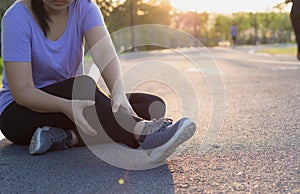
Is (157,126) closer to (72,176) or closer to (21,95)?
(72,176)

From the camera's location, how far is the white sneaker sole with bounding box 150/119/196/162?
80.1 inches

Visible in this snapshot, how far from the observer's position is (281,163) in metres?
2.19

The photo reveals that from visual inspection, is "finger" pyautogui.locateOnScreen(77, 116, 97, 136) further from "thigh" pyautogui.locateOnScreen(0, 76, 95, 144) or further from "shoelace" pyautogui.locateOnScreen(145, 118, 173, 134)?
"shoelace" pyautogui.locateOnScreen(145, 118, 173, 134)

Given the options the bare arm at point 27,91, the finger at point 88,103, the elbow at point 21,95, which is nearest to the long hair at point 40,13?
the bare arm at point 27,91

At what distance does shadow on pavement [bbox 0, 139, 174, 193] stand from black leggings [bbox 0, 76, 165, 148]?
14 cm

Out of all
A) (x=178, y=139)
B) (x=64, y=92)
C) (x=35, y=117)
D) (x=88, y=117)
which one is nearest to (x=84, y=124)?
(x=88, y=117)

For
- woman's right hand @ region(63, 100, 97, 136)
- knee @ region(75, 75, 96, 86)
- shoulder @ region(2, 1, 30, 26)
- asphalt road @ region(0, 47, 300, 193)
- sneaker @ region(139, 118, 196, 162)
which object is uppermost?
shoulder @ region(2, 1, 30, 26)

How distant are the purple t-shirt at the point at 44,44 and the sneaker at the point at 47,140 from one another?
266mm

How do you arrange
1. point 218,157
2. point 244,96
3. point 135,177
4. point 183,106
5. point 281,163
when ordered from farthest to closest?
1. point 244,96
2. point 183,106
3. point 218,157
4. point 281,163
5. point 135,177

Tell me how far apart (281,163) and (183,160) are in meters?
0.46

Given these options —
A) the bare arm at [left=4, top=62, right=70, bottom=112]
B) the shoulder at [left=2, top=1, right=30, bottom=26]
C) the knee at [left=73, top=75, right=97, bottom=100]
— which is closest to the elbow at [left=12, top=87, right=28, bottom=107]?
the bare arm at [left=4, top=62, right=70, bottom=112]

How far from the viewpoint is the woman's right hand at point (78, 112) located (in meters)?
2.27

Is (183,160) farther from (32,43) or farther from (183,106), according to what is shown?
(183,106)

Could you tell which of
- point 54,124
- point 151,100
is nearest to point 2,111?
point 54,124
